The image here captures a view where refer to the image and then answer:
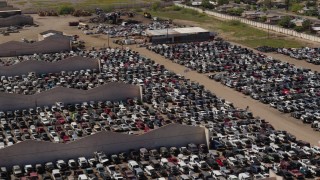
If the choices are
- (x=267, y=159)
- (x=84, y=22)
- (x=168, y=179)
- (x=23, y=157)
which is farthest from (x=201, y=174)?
(x=84, y=22)

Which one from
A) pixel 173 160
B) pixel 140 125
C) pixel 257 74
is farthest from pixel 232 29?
pixel 173 160

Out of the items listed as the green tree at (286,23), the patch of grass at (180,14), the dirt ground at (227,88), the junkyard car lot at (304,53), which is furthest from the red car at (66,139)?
the patch of grass at (180,14)

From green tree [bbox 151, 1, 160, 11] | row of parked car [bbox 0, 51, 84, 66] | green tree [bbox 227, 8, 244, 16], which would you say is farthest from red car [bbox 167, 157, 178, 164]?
green tree [bbox 151, 1, 160, 11]

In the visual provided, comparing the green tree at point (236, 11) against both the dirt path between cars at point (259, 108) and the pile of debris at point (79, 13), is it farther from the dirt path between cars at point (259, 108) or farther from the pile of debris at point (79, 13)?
the dirt path between cars at point (259, 108)

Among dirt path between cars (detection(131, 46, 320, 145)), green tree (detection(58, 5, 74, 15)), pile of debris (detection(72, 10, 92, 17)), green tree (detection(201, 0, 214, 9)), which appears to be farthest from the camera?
green tree (detection(201, 0, 214, 9))

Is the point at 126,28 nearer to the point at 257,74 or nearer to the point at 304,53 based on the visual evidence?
the point at 304,53

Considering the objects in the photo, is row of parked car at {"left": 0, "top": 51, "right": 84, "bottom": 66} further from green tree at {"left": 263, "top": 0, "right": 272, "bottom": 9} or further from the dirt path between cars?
green tree at {"left": 263, "top": 0, "right": 272, "bottom": 9}

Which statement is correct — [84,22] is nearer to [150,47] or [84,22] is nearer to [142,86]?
[150,47]
